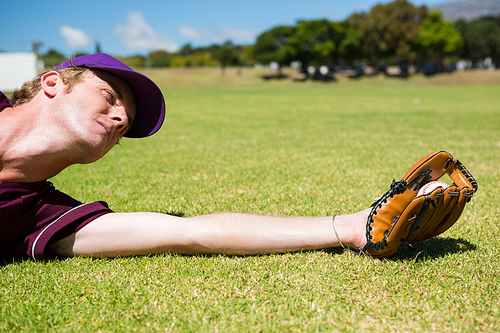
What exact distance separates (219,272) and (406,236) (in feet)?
3.77

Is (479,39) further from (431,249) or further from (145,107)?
(145,107)

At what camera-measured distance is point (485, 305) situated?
74.2 inches

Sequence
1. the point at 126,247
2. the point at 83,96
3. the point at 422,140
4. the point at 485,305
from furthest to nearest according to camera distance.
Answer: the point at 422,140
the point at 126,247
the point at 83,96
the point at 485,305

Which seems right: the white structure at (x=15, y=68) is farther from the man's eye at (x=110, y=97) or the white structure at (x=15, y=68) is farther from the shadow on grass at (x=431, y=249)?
the shadow on grass at (x=431, y=249)

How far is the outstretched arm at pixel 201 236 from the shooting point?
Result: 2.33 meters

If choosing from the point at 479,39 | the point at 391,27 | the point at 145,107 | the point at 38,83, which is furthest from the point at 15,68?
the point at 479,39

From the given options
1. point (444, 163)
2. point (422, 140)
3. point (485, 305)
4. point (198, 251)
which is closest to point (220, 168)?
point (198, 251)

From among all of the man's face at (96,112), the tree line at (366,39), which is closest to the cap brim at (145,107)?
the man's face at (96,112)

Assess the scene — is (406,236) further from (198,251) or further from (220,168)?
(220,168)

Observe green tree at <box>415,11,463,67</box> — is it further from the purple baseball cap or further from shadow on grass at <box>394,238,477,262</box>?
the purple baseball cap

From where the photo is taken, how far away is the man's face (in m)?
2.16

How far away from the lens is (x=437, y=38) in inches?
2403

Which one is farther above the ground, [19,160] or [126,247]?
[19,160]

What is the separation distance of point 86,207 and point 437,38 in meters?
69.8
